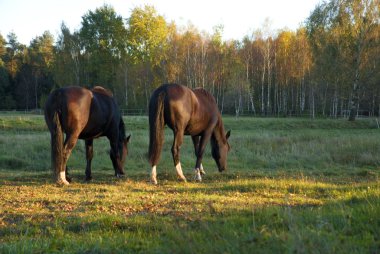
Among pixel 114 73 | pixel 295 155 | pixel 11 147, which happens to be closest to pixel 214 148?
pixel 295 155

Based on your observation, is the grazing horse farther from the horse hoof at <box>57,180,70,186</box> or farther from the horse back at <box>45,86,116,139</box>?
the horse hoof at <box>57,180,70,186</box>

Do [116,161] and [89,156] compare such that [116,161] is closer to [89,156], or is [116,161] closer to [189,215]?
[89,156]

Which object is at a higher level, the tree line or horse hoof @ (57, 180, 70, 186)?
the tree line

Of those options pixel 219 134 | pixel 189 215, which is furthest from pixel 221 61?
pixel 189 215

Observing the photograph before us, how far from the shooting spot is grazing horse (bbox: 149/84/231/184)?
9.48m

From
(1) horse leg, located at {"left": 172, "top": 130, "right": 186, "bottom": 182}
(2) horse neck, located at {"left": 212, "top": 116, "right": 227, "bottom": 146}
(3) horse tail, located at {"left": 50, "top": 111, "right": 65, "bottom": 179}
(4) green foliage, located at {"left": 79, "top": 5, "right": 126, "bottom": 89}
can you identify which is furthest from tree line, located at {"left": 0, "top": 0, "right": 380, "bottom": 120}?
(3) horse tail, located at {"left": 50, "top": 111, "right": 65, "bottom": 179}

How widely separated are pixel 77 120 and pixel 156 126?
6.64 feet

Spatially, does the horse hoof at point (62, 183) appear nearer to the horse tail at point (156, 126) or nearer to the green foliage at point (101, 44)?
the horse tail at point (156, 126)

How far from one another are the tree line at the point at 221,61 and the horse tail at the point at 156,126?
1267 inches

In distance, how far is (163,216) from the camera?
5531 millimetres

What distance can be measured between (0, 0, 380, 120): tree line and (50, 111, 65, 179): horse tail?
111ft

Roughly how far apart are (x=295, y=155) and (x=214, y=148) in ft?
18.4

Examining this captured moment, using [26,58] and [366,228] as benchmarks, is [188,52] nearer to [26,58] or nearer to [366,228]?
[26,58]

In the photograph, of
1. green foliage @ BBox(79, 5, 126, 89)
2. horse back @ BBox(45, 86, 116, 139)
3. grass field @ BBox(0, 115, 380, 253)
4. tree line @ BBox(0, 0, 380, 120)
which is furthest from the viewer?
green foliage @ BBox(79, 5, 126, 89)
